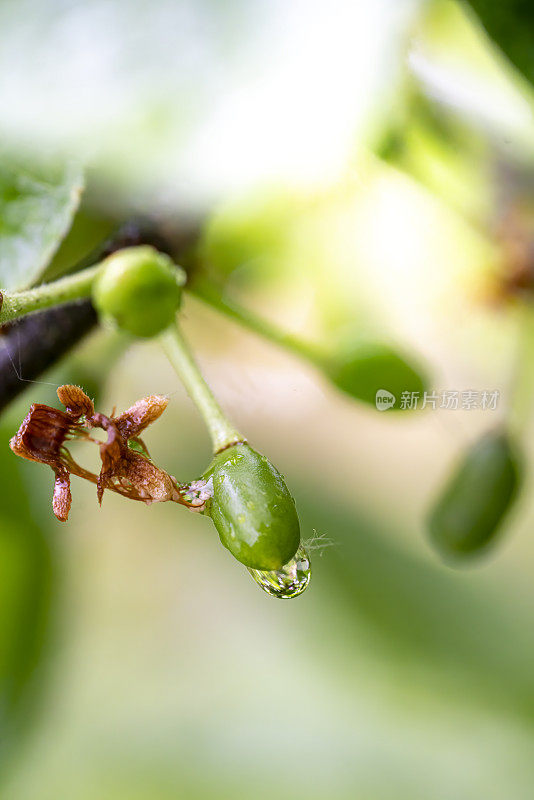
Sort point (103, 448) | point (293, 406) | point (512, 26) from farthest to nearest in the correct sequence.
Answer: point (293, 406) → point (512, 26) → point (103, 448)

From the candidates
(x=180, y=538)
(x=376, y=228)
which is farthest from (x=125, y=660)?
(x=376, y=228)

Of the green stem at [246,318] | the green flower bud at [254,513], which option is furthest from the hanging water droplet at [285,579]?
the green stem at [246,318]

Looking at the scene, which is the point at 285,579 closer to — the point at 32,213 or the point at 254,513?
the point at 254,513

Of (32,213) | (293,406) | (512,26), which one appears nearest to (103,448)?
(32,213)

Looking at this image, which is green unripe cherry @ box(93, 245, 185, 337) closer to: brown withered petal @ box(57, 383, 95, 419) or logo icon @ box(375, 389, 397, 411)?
A: brown withered petal @ box(57, 383, 95, 419)

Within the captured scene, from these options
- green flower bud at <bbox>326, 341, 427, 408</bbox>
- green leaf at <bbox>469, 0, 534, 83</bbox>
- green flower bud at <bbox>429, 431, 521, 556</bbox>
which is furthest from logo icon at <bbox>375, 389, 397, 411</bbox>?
green leaf at <bbox>469, 0, 534, 83</bbox>

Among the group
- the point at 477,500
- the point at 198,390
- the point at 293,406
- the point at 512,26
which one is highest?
the point at 512,26
